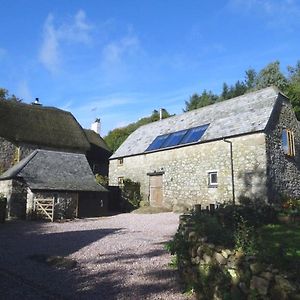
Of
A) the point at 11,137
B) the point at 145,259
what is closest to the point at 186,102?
the point at 11,137

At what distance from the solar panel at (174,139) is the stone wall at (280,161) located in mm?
6448

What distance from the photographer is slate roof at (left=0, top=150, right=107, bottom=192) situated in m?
20.3

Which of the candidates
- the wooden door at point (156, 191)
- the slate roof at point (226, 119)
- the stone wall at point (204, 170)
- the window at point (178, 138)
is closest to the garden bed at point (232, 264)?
the stone wall at point (204, 170)

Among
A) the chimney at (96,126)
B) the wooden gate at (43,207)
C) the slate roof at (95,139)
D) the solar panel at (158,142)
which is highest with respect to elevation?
the chimney at (96,126)

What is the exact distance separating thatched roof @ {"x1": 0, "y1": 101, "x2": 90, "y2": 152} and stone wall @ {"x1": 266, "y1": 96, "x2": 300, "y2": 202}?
705 inches

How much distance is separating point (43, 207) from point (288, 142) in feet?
49.0

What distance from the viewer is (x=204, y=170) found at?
71.7ft

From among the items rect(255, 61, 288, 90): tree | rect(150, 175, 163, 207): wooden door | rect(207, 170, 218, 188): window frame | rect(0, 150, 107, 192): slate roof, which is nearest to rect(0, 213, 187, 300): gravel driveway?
rect(0, 150, 107, 192): slate roof

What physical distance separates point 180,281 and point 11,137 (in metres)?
25.1

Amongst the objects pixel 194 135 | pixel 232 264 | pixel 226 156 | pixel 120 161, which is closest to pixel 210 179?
pixel 226 156

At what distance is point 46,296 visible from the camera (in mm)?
6301

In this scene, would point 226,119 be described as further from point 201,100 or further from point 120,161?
point 201,100

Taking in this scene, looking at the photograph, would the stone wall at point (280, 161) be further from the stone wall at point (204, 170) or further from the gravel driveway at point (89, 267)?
the gravel driveway at point (89, 267)

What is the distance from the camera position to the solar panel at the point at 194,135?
23.0 m
